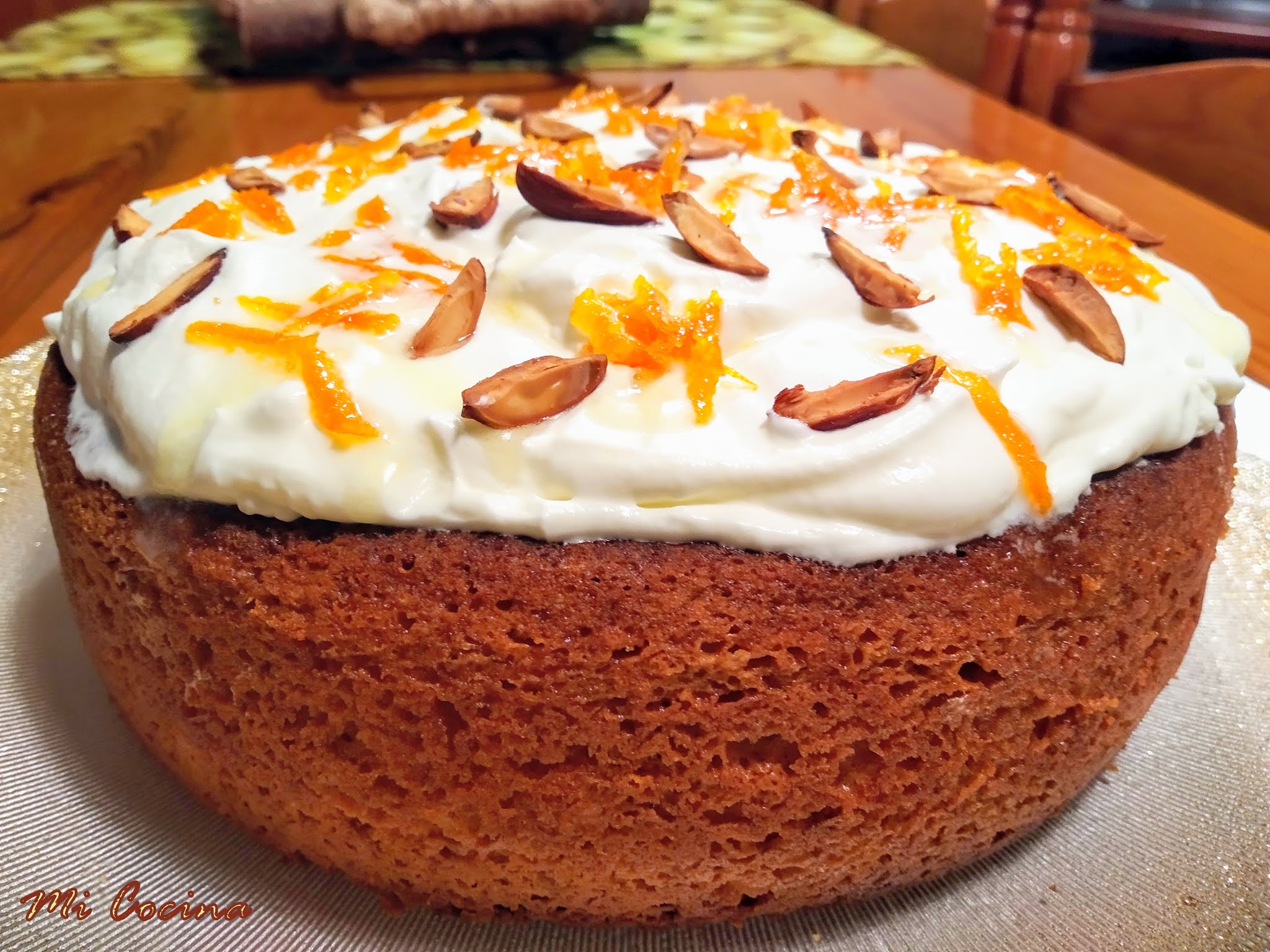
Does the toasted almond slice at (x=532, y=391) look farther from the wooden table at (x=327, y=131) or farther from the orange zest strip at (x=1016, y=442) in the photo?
the wooden table at (x=327, y=131)

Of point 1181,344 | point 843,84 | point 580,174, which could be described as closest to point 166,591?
point 580,174

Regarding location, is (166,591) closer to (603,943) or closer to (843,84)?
(603,943)

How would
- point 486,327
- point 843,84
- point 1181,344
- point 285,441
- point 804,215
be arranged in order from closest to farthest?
point 285,441
point 486,327
point 1181,344
point 804,215
point 843,84

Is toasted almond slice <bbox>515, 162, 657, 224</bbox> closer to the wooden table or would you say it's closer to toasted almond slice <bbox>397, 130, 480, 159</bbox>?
toasted almond slice <bbox>397, 130, 480, 159</bbox>

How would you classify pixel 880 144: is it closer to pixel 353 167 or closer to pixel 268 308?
pixel 353 167

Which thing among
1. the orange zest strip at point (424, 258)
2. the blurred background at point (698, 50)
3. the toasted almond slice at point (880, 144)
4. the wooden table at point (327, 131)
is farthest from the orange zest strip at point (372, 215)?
the blurred background at point (698, 50)
